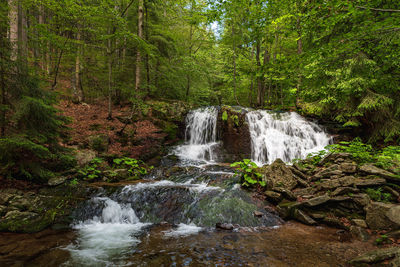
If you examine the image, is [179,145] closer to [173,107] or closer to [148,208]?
[173,107]

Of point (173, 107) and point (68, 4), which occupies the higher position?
point (68, 4)

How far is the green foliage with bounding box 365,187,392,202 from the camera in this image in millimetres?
4156

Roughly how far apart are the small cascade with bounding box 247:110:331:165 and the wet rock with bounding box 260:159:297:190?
13.6 feet

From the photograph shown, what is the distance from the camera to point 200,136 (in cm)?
1193

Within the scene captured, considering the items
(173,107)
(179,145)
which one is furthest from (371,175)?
(173,107)

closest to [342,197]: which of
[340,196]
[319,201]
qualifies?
[340,196]

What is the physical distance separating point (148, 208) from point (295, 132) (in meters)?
9.29

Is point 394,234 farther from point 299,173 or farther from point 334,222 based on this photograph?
point 299,173

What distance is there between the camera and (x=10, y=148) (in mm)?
4477

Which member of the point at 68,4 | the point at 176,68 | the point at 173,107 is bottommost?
the point at 173,107

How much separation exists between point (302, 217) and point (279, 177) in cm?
151

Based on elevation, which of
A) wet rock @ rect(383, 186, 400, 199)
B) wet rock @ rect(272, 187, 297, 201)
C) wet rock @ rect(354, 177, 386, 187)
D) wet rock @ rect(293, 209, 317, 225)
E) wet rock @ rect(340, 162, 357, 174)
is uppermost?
wet rock @ rect(340, 162, 357, 174)

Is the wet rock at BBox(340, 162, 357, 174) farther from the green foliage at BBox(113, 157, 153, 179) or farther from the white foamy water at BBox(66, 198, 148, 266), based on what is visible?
the green foliage at BBox(113, 157, 153, 179)

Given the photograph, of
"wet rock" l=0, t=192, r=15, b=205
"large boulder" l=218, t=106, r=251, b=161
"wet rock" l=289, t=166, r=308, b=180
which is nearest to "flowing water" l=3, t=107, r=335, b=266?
"wet rock" l=0, t=192, r=15, b=205
